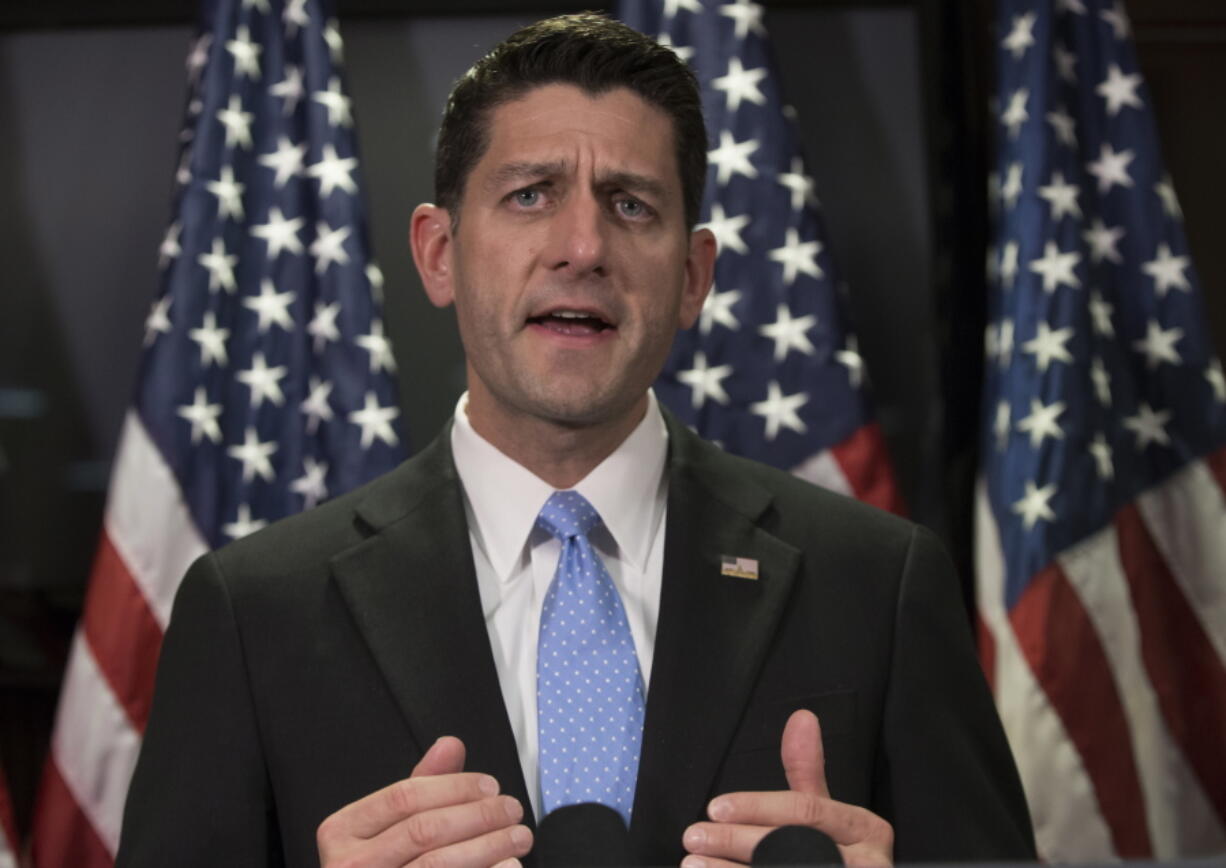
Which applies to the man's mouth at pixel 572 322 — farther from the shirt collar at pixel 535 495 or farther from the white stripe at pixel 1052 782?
the white stripe at pixel 1052 782

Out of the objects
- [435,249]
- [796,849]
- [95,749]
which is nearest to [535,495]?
[435,249]

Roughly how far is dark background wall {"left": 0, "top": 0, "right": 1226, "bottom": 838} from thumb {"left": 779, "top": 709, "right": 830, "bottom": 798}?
1768mm

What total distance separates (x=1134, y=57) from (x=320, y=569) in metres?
2.04

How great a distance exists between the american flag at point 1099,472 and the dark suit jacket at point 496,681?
902 millimetres

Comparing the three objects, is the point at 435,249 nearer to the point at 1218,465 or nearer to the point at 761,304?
the point at 761,304

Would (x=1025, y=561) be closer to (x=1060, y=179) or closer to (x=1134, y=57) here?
(x=1060, y=179)

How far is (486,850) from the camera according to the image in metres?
1.36

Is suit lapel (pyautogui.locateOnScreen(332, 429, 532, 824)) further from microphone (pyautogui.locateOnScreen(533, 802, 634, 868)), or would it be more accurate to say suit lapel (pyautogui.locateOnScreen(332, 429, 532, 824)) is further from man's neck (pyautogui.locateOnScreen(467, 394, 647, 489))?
microphone (pyautogui.locateOnScreen(533, 802, 634, 868))

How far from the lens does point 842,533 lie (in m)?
1.93

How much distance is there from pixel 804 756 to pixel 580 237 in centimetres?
68

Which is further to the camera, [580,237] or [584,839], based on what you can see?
[580,237]

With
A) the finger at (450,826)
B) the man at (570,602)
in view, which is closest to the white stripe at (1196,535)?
the man at (570,602)

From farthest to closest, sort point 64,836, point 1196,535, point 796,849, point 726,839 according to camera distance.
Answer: point 1196,535
point 64,836
point 726,839
point 796,849

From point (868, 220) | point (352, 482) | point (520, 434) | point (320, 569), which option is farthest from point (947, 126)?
point (320, 569)
